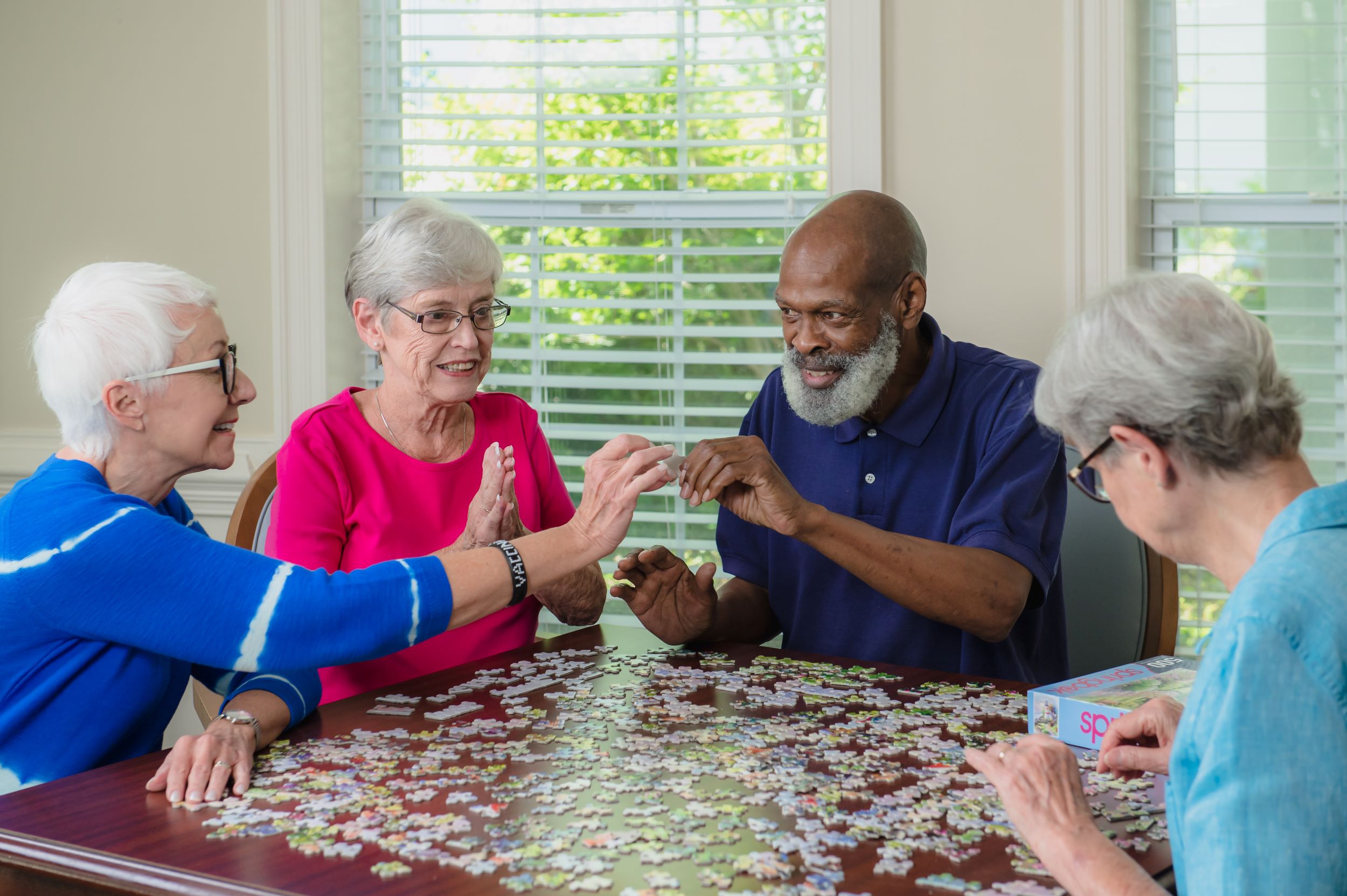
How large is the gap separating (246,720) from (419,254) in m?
1.20

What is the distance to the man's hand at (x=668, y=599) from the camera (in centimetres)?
249

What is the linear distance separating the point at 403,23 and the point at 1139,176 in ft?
8.17

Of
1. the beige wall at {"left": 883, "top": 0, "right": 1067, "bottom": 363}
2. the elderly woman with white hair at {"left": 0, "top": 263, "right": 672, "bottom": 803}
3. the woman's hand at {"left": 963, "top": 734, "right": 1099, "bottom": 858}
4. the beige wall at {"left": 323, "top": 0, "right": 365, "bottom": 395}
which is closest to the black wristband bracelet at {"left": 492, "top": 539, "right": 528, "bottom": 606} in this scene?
the elderly woman with white hair at {"left": 0, "top": 263, "right": 672, "bottom": 803}

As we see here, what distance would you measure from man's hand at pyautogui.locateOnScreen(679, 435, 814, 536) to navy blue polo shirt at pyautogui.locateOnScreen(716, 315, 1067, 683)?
0.40m

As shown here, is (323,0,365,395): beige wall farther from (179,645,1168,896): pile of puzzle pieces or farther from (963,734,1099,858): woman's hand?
(963,734,1099,858): woman's hand

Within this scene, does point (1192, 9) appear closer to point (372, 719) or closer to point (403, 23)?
point (403, 23)

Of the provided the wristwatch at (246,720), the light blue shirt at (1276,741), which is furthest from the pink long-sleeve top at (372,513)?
the light blue shirt at (1276,741)

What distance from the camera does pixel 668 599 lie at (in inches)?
98.1

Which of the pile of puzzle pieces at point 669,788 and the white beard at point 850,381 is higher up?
the white beard at point 850,381

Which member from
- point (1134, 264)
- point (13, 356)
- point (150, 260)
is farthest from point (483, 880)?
point (13, 356)

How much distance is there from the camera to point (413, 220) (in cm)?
270

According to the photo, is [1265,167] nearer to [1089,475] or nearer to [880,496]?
[880,496]

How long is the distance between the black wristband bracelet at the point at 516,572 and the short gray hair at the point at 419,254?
83cm

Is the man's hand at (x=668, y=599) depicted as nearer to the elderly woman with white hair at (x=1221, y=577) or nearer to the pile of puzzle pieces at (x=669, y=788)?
the pile of puzzle pieces at (x=669, y=788)
